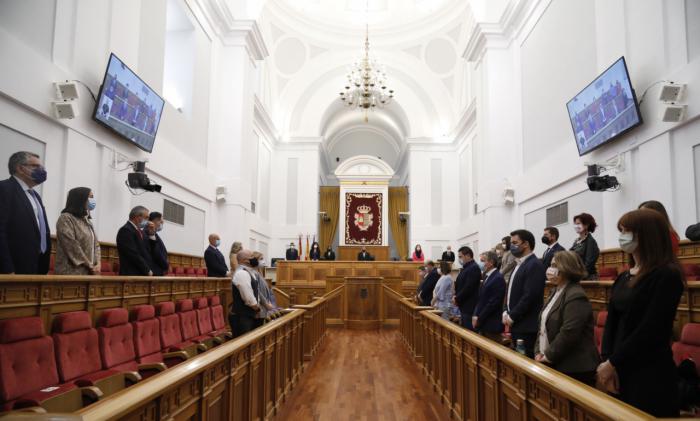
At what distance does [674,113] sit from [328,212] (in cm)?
1584

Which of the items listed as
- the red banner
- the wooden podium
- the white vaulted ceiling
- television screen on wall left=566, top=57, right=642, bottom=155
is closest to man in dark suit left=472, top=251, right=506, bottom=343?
television screen on wall left=566, top=57, right=642, bottom=155

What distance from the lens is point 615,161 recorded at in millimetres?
6426

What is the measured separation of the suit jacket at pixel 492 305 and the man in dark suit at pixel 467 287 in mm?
567

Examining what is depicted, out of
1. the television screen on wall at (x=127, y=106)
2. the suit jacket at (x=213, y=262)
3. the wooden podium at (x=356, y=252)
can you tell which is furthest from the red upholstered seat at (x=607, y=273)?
the wooden podium at (x=356, y=252)

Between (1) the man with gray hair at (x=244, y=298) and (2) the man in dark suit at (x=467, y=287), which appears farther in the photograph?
(2) the man in dark suit at (x=467, y=287)

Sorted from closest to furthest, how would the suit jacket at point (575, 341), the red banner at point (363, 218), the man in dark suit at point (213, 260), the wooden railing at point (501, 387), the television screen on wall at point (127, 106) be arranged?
the wooden railing at point (501, 387) < the suit jacket at point (575, 341) < the television screen on wall at point (127, 106) < the man in dark suit at point (213, 260) < the red banner at point (363, 218)

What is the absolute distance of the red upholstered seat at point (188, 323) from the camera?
4.41 metres

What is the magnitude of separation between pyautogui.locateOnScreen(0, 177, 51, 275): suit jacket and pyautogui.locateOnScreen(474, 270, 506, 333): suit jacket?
10.5 ft

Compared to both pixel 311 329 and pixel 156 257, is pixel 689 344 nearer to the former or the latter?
pixel 311 329

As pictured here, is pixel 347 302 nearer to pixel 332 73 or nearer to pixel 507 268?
pixel 507 268

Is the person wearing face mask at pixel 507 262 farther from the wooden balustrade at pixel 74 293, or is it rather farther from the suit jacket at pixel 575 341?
the wooden balustrade at pixel 74 293

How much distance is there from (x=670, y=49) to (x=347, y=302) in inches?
264

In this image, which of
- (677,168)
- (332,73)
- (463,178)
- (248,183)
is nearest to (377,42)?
(332,73)

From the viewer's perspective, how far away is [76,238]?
361cm
